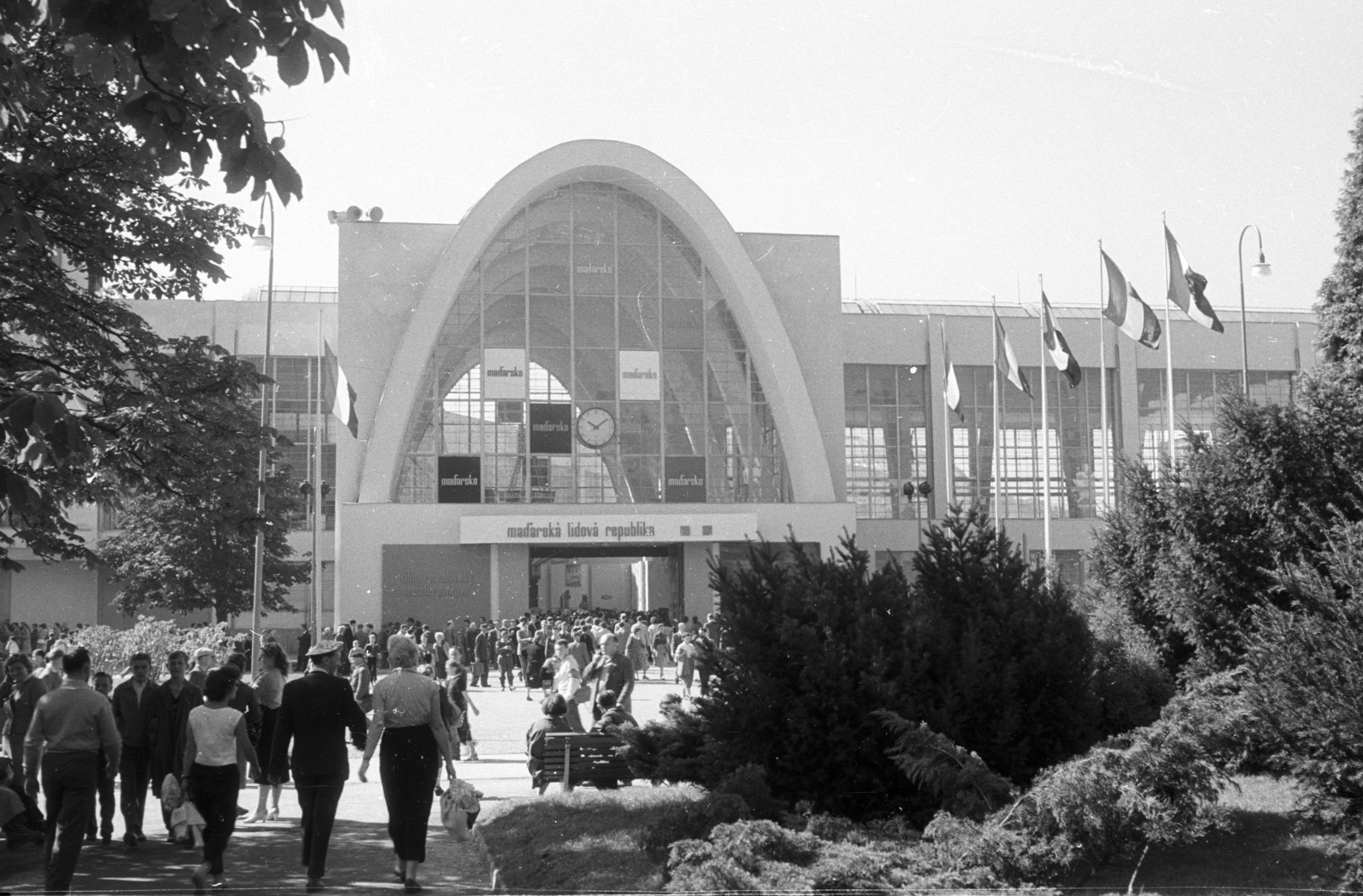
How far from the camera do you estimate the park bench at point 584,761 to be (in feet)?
41.6

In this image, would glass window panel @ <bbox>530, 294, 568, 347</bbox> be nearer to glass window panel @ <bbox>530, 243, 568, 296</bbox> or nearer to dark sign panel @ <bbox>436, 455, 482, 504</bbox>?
glass window panel @ <bbox>530, 243, 568, 296</bbox>

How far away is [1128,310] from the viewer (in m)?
29.2

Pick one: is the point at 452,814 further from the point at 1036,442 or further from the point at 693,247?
the point at 1036,442

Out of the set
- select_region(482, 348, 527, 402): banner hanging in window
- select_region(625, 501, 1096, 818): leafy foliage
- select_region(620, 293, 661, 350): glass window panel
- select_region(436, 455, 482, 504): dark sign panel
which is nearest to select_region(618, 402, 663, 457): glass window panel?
select_region(620, 293, 661, 350): glass window panel

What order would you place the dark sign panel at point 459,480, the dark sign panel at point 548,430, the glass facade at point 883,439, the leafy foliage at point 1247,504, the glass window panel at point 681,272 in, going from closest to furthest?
the leafy foliage at point 1247,504 → the dark sign panel at point 459,480 → the dark sign panel at point 548,430 → the glass window panel at point 681,272 → the glass facade at point 883,439

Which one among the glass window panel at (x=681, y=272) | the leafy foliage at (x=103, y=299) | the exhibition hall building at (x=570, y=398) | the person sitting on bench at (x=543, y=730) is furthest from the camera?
the glass window panel at (x=681, y=272)

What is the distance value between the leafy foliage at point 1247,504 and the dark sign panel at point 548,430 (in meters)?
35.2

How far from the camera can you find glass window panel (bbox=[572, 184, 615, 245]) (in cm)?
4822

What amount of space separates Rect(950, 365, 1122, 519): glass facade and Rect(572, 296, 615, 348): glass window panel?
51.0ft

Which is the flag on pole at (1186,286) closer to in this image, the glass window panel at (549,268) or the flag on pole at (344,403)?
the flag on pole at (344,403)

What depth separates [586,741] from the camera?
42.0 ft

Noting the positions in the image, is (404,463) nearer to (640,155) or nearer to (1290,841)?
(640,155)

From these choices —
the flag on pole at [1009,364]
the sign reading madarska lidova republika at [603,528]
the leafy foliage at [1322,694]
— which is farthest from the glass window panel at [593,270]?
the leafy foliage at [1322,694]

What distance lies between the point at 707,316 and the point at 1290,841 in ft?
134
